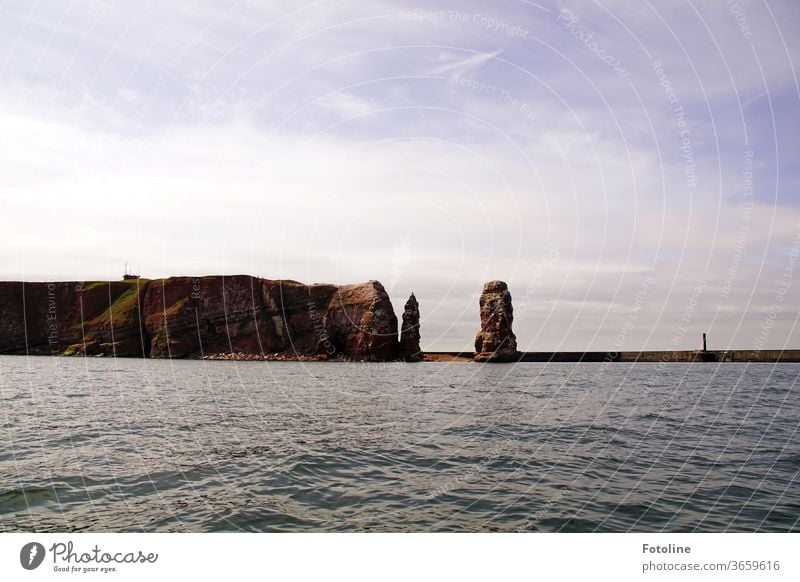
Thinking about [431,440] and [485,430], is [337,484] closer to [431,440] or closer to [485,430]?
[431,440]

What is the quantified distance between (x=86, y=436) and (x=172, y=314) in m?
125

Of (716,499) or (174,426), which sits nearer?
(716,499)

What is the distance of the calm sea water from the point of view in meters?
10.9

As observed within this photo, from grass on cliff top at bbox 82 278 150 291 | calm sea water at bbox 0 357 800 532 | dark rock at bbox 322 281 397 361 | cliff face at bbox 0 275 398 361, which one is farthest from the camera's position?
grass on cliff top at bbox 82 278 150 291

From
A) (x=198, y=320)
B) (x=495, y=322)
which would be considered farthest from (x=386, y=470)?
(x=198, y=320)

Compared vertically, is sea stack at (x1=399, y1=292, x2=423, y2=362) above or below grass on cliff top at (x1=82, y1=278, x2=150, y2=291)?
below

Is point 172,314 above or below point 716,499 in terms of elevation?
above

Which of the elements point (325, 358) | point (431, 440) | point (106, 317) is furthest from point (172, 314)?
point (431, 440)

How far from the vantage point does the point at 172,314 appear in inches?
5281

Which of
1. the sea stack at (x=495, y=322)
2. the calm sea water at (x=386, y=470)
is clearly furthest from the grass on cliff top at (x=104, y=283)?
the calm sea water at (x=386, y=470)
